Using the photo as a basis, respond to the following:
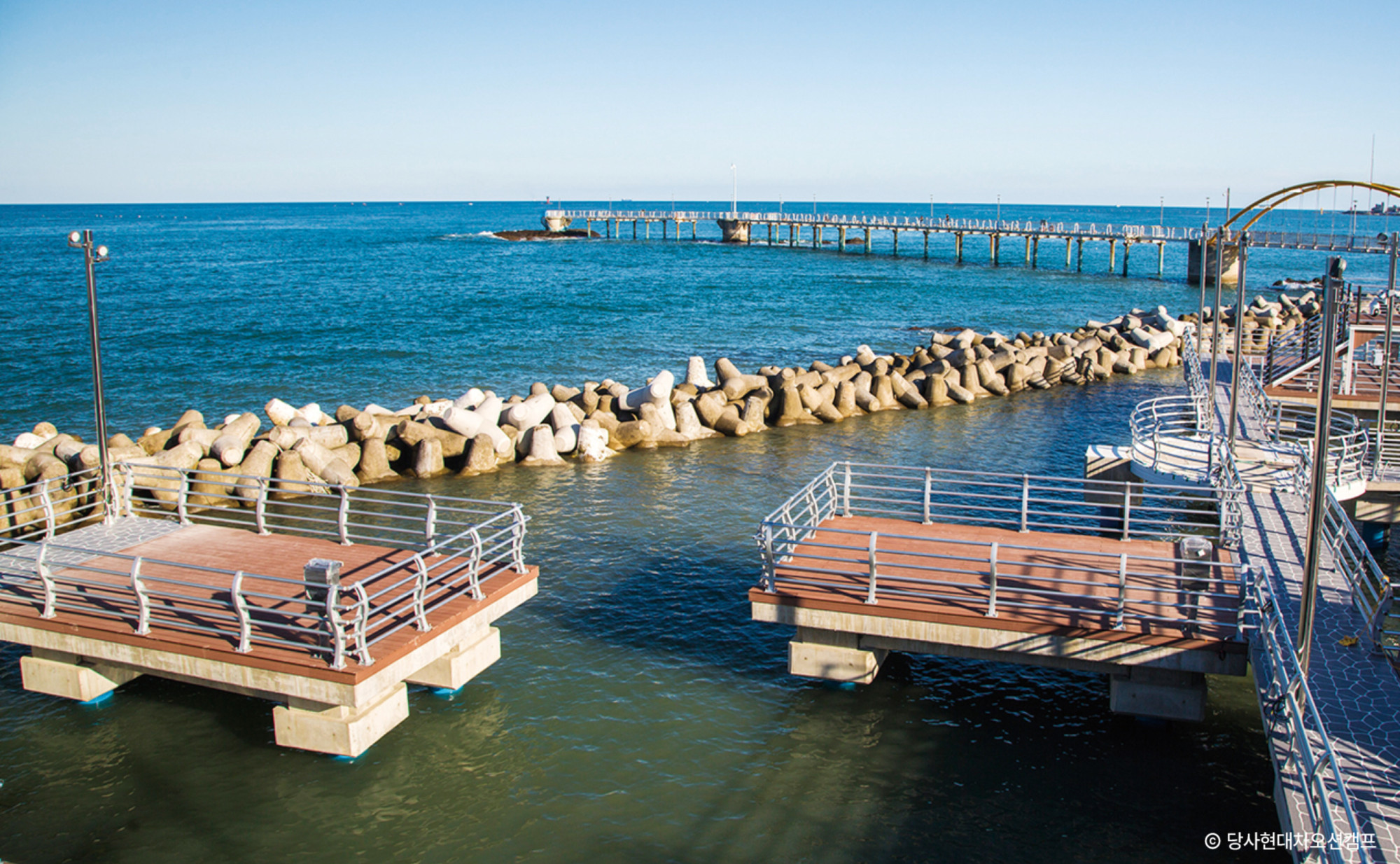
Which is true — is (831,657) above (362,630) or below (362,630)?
below

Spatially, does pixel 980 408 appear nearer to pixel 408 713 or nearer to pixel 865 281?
pixel 408 713

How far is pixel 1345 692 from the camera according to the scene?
9.21 meters

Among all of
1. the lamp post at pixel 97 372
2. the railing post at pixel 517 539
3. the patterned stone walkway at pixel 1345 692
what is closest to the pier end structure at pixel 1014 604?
the patterned stone walkway at pixel 1345 692

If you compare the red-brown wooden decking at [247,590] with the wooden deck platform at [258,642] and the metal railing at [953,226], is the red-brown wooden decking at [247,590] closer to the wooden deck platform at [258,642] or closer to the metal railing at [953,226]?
the wooden deck platform at [258,642]

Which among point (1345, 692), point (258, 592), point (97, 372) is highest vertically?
point (97, 372)

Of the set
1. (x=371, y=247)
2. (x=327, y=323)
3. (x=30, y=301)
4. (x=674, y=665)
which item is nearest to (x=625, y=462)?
(x=674, y=665)

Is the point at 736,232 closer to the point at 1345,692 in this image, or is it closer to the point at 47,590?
the point at 47,590

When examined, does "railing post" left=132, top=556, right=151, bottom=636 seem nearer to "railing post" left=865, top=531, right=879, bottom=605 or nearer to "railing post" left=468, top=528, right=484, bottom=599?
"railing post" left=468, top=528, right=484, bottom=599

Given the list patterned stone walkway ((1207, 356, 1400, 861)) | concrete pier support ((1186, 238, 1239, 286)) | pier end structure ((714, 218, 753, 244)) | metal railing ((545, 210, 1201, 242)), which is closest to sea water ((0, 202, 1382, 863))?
patterned stone walkway ((1207, 356, 1400, 861))

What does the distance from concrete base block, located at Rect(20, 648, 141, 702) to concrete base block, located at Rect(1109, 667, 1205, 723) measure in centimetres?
1117

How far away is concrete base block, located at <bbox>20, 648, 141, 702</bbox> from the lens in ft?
37.4

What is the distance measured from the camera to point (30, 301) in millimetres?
60625

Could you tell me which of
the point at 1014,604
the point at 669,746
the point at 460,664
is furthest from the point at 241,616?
the point at 1014,604

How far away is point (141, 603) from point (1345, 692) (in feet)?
38.2
